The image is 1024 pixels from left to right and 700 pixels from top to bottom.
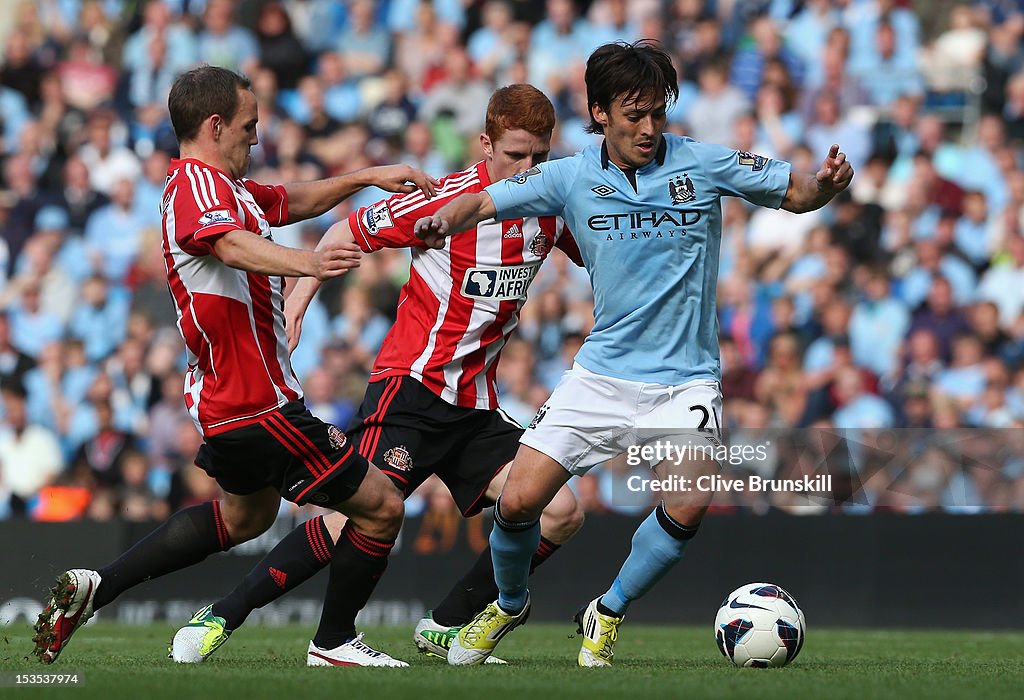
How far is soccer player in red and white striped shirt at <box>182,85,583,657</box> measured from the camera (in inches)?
275

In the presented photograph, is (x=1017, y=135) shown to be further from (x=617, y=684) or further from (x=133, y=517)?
(x=617, y=684)

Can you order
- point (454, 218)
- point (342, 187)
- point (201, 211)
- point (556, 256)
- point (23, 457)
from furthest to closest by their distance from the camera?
1. point (556, 256)
2. point (23, 457)
3. point (342, 187)
4. point (454, 218)
5. point (201, 211)

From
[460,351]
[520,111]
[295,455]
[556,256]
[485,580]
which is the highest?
[520,111]

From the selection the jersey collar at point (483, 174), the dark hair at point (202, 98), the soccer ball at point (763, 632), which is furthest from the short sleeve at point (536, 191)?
the soccer ball at point (763, 632)

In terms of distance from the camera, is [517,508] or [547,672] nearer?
[547,672]

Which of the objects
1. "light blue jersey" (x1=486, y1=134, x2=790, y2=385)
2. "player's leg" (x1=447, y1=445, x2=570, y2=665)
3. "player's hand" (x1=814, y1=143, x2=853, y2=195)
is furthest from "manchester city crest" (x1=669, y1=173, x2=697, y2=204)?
"player's leg" (x1=447, y1=445, x2=570, y2=665)

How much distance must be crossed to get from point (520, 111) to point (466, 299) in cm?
87

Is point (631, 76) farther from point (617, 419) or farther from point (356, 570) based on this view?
point (356, 570)

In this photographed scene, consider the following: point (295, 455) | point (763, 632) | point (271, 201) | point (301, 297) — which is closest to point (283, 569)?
point (295, 455)

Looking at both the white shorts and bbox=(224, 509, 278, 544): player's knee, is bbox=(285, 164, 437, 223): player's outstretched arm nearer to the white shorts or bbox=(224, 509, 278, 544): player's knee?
the white shorts

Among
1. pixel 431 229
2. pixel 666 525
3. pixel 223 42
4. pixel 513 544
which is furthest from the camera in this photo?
pixel 223 42

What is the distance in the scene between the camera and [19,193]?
1533 cm

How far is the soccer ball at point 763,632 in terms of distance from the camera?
6492mm

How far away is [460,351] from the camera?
7.05 metres
